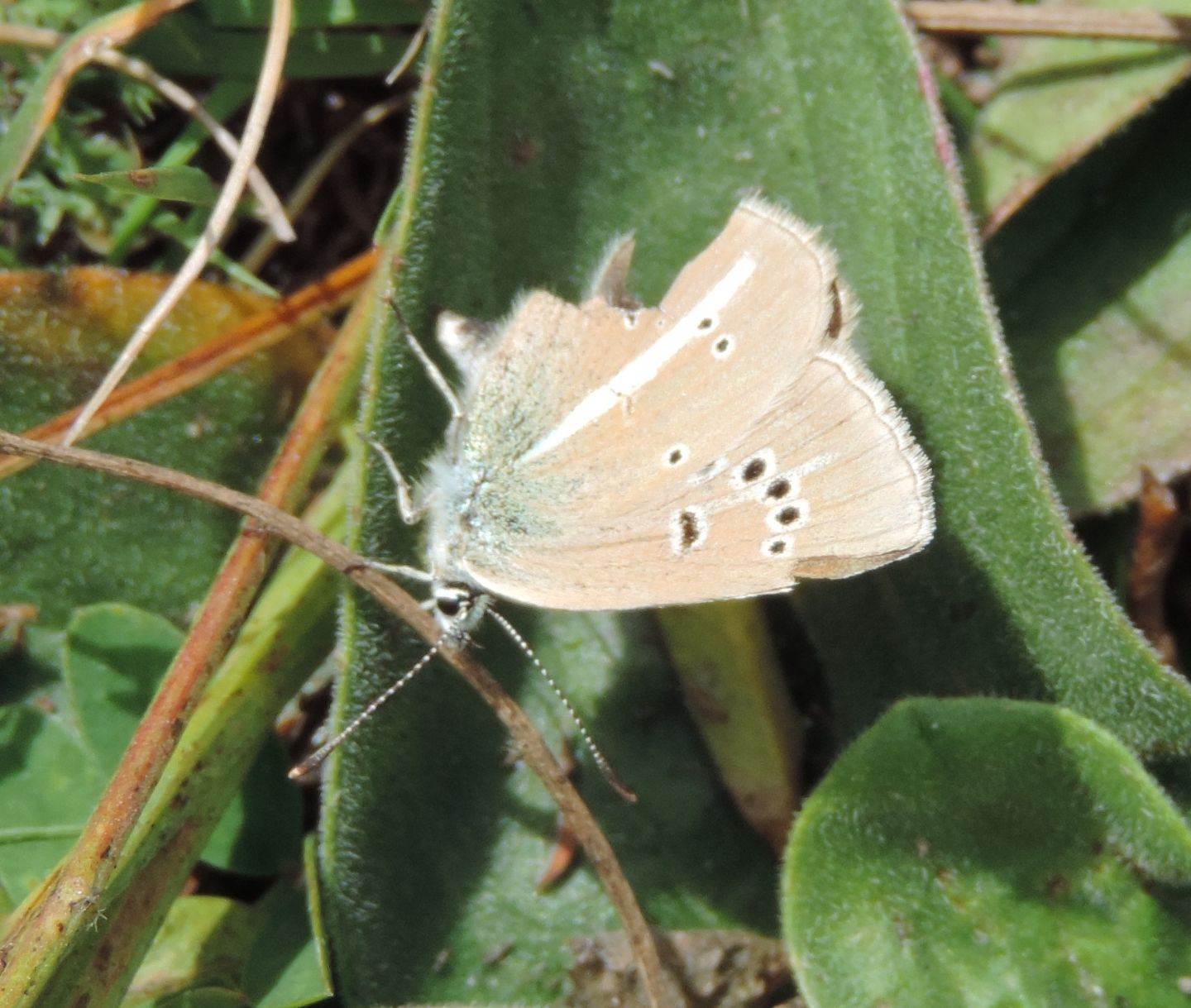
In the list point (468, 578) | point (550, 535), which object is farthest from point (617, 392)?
point (468, 578)

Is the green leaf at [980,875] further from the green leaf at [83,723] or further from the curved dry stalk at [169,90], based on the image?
the curved dry stalk at [169,90]

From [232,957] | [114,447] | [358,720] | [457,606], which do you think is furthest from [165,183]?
[232,957]

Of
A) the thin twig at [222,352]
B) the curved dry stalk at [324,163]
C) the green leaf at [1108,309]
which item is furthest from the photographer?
the curved dry stalk at [324,163]

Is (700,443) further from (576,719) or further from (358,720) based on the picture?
(358,720)

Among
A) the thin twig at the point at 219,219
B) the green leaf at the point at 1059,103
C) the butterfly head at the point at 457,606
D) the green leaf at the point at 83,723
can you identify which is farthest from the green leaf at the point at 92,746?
the green leaf at the point at 1059,103

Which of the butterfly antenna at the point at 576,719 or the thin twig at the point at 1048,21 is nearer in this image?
the butterfly antenna at the point at 576,719

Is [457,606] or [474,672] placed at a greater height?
[457,606]
